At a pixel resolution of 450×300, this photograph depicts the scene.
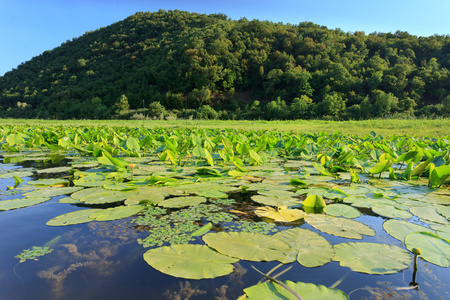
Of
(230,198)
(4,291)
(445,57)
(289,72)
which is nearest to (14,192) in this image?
(4,291)

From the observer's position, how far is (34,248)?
0.76 m

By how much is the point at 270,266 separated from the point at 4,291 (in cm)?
62

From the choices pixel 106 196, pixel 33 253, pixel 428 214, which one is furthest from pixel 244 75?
pixel 33 253

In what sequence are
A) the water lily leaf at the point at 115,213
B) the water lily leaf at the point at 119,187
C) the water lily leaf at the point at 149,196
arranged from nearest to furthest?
the water lily leaf at the point at 115,213, the water lily leaf at the point at 149,196, the water lily leaf at the point at 119,187

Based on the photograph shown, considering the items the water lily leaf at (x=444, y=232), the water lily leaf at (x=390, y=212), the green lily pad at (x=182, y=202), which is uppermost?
the green lily pad at (x=182, y=202)

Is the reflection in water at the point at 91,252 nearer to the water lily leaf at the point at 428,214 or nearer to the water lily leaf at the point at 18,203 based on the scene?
the water lily leaf at the point at 18,203

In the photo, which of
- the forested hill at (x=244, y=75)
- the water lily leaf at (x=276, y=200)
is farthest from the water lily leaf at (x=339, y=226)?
the forested hill at (x=244, y=75)

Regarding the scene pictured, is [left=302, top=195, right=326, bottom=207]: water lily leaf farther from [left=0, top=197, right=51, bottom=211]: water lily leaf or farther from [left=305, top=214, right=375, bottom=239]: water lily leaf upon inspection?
[left=0, top=197, right=51, bottom=211]: water lily leaf

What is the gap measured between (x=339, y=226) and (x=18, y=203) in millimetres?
1377

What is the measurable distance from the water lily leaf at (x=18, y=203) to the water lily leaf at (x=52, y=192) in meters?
0.06

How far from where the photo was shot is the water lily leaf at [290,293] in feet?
1.74

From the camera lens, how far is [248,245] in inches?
30.0

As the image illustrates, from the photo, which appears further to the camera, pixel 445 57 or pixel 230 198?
pixel 445 57

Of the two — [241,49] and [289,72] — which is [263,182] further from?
[241,49]
